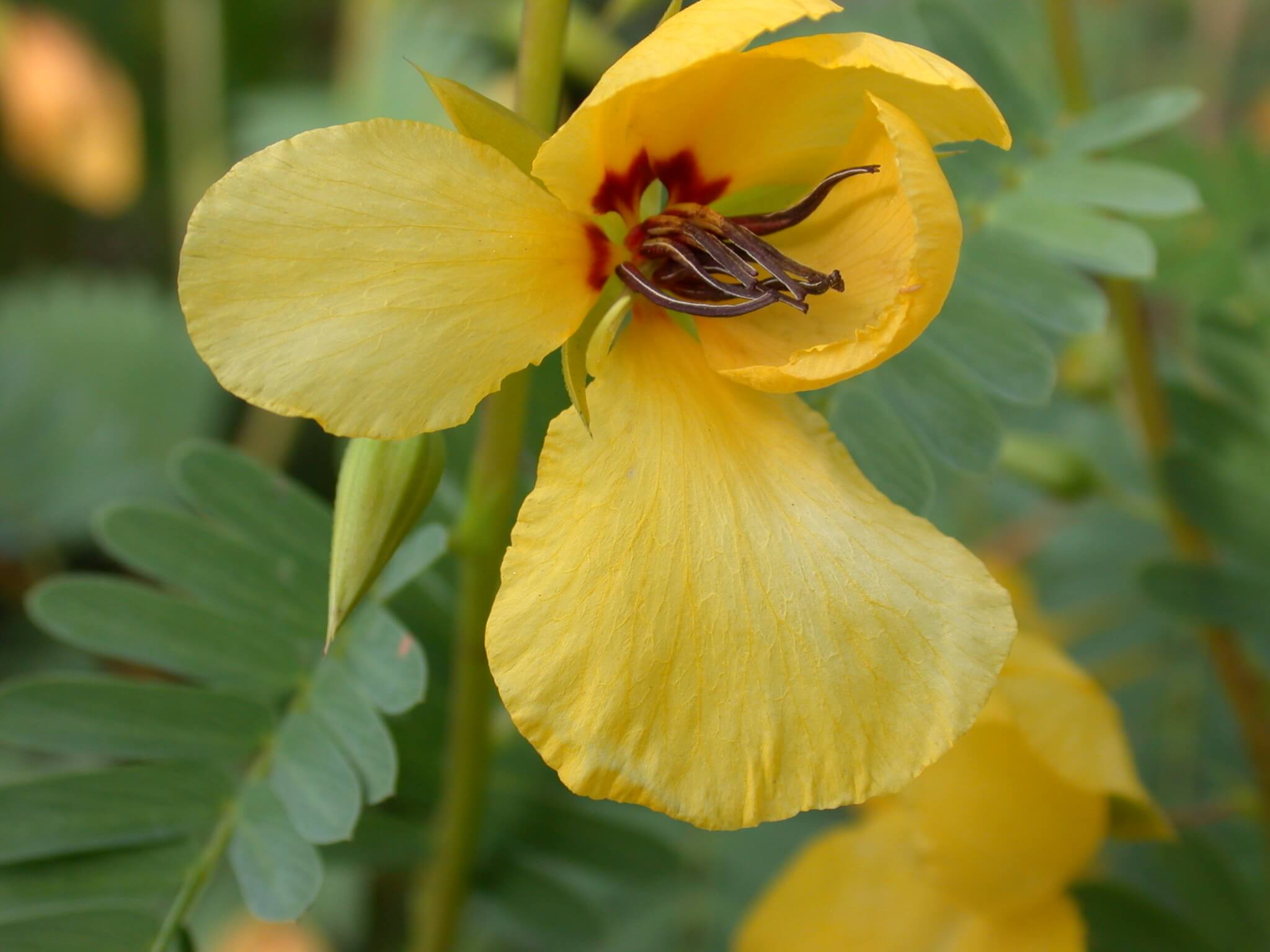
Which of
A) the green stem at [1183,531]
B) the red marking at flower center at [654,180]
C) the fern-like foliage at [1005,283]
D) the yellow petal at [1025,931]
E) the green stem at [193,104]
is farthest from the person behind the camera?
the green stem at [193,104]

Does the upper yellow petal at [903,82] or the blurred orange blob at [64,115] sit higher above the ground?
the upper yellow petal at [903,82]

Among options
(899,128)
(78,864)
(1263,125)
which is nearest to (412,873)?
(78,864)

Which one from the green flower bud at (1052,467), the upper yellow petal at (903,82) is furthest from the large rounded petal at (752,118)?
the green flower bud at (1052,467)

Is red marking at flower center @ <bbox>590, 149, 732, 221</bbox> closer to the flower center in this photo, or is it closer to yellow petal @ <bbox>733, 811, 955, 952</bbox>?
the flower center

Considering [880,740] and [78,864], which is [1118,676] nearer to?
[880,740]

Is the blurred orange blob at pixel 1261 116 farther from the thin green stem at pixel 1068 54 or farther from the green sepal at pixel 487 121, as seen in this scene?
the green sepal at pixel 487 121

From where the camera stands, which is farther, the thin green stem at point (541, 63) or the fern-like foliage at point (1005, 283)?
the fern-like foliage at point (1005, 283)
